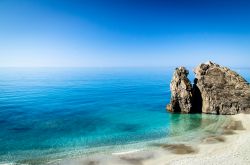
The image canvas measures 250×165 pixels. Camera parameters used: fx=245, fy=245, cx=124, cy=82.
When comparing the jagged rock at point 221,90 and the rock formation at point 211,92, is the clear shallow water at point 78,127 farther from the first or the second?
the jagged rock at point 221,90

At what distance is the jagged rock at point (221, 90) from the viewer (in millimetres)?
52456

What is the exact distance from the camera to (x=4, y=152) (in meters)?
32.3

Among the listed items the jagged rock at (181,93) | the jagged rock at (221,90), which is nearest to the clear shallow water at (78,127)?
the jagged rock at (181,93)

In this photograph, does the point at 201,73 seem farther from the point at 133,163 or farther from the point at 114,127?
the point at 133,163

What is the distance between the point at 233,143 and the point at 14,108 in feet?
166

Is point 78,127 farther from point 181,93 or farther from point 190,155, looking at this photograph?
point 181,93

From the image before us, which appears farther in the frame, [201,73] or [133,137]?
[201,73]

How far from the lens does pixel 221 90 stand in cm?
5462

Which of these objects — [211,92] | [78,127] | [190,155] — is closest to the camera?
[190,155]

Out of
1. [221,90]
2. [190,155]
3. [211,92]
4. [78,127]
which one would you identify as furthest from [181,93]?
[190,155]

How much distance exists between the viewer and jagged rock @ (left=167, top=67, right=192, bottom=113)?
54562 mm

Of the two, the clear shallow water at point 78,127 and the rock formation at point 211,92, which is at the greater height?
the rock formation at point 211,92

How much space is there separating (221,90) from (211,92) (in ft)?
8.07

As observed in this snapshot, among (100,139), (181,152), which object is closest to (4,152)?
(100,139)
